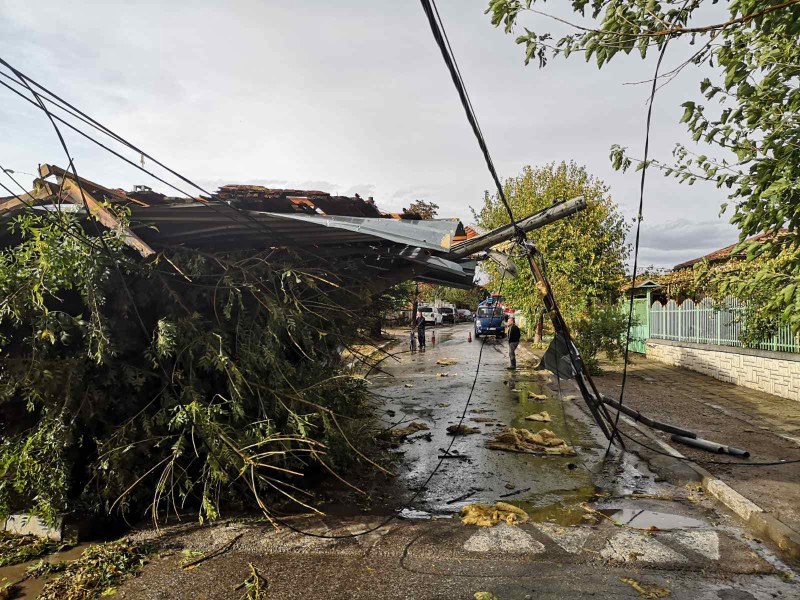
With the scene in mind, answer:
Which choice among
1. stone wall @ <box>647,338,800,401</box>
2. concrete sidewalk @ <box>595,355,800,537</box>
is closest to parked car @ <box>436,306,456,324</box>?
stone wall @ <box>647,338,800,401</box>

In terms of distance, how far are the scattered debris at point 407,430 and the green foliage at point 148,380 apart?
2.92 m

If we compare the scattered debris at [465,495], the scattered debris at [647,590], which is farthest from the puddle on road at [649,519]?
the scattered debris at [465,495]

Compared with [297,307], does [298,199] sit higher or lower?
higher

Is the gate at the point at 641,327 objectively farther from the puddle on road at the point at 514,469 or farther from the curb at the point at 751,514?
the curb at the point at 751,514

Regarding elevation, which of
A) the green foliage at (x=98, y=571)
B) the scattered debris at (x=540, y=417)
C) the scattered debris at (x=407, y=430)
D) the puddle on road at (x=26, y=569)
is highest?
the scattered debris at (x=540, y=417)

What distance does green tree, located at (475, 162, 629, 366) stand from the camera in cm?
2065

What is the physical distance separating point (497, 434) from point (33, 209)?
7.40 meters

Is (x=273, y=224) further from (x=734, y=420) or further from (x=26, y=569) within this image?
(x=734, y=420)

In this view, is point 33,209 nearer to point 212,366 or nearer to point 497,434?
point 212,366

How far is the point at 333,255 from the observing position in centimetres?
675

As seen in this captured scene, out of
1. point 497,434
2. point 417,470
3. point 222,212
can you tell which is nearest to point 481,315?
point 497,434

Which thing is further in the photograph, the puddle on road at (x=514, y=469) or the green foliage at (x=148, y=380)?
the puddle on road at (x=514, y=469)

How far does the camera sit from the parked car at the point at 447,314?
5666 cm

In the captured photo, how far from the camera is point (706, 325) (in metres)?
16.2
